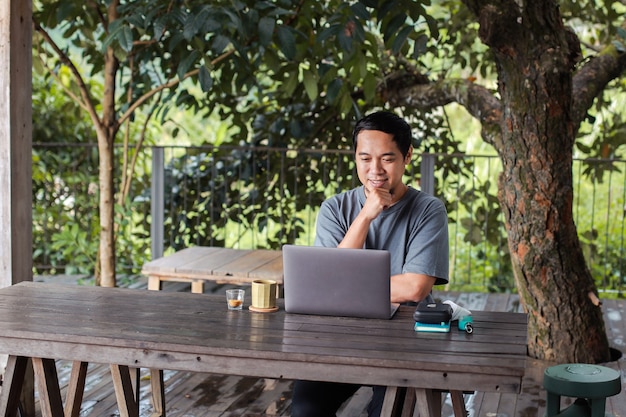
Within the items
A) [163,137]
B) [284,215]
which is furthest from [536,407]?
[163,137]

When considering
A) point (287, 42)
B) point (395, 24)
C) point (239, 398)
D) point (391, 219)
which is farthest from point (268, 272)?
point (391, 219)

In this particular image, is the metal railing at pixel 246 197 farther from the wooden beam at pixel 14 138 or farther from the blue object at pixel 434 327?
the blue object at pixel 434 327

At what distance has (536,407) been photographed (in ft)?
13.3

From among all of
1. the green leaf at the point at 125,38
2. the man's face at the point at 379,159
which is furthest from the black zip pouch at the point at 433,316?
the green leaf at the point at 125,38

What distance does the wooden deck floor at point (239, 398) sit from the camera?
3.94 m

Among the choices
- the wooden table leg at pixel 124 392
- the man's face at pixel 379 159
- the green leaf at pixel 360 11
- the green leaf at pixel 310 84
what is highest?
the green leaf at pixel 360 11

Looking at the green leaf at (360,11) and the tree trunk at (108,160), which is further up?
the green leaf at (360,11)

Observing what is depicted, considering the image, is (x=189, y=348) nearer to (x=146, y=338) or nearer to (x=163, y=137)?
(x=146, y=338)

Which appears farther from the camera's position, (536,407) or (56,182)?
(56,182)

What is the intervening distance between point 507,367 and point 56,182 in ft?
20.2

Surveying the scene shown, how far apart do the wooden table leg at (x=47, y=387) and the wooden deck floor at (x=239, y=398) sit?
944 millimetres

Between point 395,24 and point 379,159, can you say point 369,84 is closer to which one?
point 395,24

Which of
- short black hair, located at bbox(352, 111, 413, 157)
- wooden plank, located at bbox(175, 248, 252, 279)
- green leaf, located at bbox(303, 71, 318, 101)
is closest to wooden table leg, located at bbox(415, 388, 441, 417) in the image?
short black hair, located at bbox(352, 111, 413, 157)

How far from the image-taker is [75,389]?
3.00m
